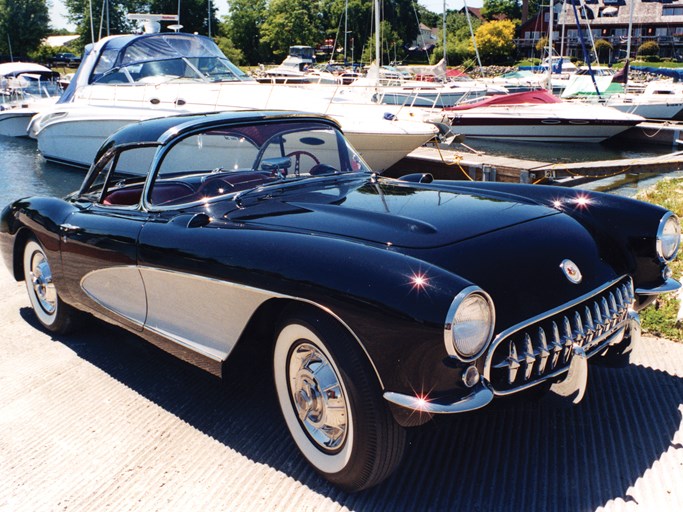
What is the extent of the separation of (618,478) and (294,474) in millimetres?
1241

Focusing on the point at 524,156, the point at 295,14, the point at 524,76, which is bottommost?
the point at 524,156

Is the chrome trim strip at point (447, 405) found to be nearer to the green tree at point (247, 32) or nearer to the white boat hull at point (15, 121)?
the white boat hull at point (15, 121)

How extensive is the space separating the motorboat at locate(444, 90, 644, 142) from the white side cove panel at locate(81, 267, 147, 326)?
60.6 feet

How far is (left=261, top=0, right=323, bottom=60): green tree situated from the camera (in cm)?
7512

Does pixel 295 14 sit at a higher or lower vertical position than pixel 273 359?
higher

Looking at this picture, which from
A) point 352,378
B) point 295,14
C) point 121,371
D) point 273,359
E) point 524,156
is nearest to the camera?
point 352,378

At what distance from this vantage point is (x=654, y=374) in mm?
3520

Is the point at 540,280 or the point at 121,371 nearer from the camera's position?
the point at 540,280

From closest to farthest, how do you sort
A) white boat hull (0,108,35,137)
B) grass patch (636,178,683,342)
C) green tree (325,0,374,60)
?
grass patch (636,178,683,342) → white boat hull (0,108,35,137) → green tree (325,0,374,60)

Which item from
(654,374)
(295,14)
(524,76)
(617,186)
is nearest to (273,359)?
(654,374)

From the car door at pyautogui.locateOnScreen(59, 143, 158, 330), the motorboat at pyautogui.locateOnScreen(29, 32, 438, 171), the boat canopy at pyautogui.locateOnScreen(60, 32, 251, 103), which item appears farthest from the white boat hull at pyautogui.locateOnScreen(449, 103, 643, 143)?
the car door at pyautogui.locateOnScreen(59, 143, 158, 330)

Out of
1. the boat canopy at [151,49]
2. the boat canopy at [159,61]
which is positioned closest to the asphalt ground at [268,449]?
the boat canopy at [159,61]

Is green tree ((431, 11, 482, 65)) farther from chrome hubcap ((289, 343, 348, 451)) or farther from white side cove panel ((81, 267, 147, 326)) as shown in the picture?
chrome hubcap ((289, 343, 348, 451))

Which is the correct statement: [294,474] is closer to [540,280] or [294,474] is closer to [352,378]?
Answer: [352,378]
